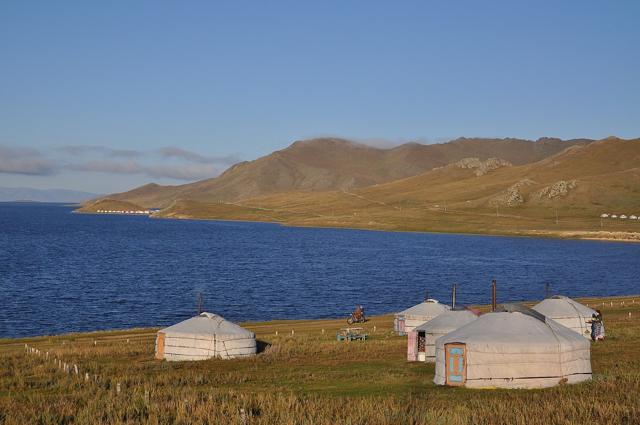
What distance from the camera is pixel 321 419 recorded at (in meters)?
22.0

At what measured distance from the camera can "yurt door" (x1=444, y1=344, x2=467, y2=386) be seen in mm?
30844

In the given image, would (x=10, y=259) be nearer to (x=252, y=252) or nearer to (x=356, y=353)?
(x=252, y=252)

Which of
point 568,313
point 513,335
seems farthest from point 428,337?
point 568,313

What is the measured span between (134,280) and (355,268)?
106 feet

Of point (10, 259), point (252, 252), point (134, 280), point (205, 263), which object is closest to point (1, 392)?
point (134, 280)

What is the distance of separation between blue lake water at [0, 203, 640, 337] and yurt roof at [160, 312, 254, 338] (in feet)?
72.4

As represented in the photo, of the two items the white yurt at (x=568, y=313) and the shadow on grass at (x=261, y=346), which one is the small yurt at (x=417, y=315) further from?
the shadow on grass at (x=261, y=346)

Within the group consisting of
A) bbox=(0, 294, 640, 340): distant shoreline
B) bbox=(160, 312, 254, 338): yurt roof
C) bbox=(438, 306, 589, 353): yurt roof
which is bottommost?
bbox=(0, 294, 640, 340): distant shoreline

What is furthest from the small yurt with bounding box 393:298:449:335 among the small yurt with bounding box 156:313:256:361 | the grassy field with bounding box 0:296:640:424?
the small yurt with bounding box 156:313:256:361

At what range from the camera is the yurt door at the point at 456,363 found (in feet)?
101

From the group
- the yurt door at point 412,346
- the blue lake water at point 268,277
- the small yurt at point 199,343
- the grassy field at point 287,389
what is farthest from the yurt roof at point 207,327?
the blue lake water at point 268,277

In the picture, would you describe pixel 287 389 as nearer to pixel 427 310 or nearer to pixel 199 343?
pixel 199 343

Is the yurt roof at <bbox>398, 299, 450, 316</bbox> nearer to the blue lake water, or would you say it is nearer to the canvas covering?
the canvas covering

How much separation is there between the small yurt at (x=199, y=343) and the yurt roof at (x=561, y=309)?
61.5 ft
